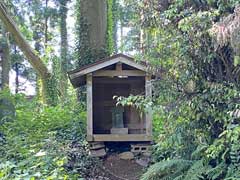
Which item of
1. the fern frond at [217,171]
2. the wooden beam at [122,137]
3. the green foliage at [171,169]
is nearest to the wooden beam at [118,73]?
the wooden beam at [122,137]

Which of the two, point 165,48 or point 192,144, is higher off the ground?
point 165,48

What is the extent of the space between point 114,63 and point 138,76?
22.3 inches

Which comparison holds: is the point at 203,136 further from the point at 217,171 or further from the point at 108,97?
the point at 108,97

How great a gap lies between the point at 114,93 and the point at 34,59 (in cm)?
359

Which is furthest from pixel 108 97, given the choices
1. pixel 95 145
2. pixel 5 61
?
pixel 5 61

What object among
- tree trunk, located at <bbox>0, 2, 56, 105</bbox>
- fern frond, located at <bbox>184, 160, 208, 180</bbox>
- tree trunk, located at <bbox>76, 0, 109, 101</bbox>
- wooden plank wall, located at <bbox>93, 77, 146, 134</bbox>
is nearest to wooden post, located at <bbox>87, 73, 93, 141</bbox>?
wooden plank wall, located at <bbox>93, 77, 146, 134</bbox>

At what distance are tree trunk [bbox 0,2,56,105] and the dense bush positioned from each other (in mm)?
983

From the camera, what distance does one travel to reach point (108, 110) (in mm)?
8219

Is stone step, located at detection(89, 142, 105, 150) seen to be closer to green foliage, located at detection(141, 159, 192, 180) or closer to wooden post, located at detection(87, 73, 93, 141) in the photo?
wooden post, located at detection(87, 73, 93, 141)

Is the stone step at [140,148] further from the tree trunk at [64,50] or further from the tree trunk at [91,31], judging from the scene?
the tree trunk at [64,50]

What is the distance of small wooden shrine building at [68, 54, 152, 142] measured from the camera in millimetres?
7172

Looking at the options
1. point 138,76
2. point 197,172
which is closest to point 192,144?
point 197,172

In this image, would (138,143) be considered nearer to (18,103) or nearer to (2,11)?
(18,103)

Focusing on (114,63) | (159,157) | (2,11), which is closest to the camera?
(159,157)
